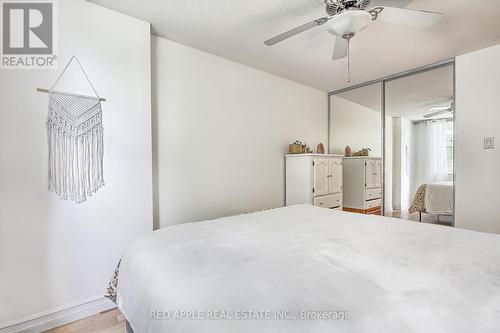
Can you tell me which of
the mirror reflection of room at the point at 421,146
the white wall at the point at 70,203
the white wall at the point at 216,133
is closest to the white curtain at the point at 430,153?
the mirror reflection of room at the point at 421,146

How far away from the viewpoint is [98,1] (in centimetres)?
173

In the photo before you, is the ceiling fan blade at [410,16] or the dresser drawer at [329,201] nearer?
the ceiling fan blade at [410,16]

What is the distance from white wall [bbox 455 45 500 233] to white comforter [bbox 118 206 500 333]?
6.03 ft

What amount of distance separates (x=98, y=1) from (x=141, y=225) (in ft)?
5.62

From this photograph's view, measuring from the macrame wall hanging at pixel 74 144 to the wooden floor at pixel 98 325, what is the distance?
836mm

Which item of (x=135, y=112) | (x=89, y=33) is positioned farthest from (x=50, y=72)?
(x=135, y=112)

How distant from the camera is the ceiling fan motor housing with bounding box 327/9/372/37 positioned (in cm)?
132

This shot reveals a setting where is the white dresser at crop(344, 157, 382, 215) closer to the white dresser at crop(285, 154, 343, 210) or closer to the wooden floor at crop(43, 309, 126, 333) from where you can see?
the white dresser at crop(285, 154, 343, 210)

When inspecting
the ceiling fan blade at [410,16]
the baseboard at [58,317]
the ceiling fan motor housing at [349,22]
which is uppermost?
the ceiling fan blade at [410,16]

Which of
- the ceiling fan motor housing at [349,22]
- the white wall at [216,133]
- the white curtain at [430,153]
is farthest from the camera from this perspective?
the white curtain at [430,153]

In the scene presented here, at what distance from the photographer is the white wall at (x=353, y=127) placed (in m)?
3.44

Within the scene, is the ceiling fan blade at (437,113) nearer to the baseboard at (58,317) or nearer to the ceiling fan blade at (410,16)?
the ceiling fan blade at (410,16)

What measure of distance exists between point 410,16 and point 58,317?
2.90m

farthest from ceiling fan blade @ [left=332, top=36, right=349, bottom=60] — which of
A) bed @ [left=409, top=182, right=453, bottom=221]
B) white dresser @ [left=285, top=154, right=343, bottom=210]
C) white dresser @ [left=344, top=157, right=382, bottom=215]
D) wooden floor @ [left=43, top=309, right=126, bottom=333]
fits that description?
wooden floor @ [left=43, top=309, right=126, bottom=333]
